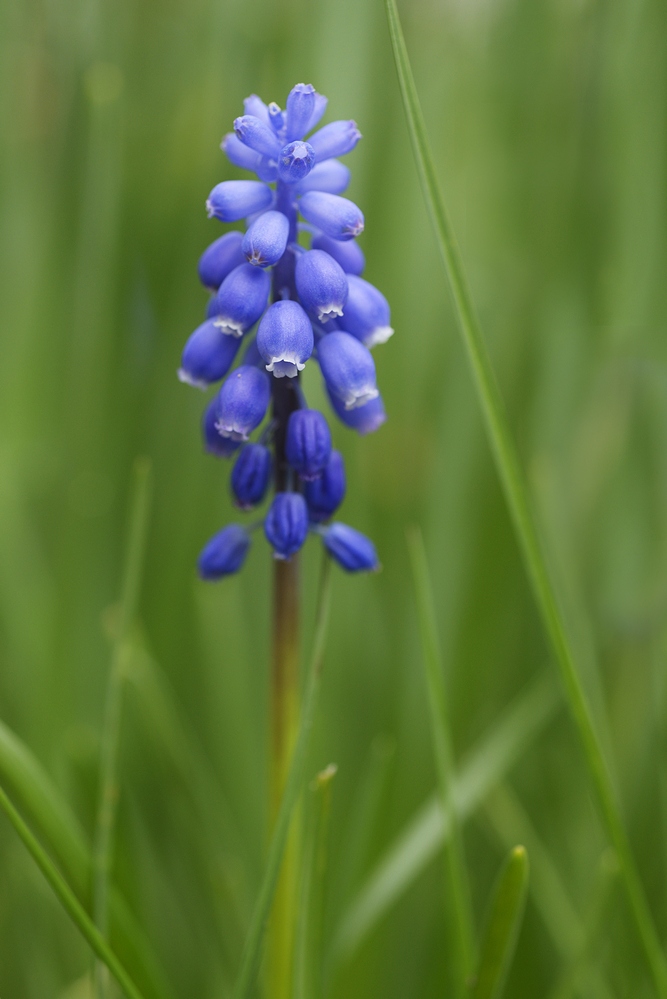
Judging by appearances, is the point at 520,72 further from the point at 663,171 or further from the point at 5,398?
the point at 5,398

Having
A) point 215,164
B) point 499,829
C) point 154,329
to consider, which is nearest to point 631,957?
point 499,829

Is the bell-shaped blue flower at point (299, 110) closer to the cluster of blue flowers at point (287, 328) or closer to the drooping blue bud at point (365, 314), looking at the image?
the cluster of blue flowers at point (287, 328)

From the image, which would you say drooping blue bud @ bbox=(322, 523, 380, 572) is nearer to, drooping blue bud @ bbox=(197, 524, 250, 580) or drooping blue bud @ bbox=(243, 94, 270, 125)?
drooping blue bud @ bbox=(197, 524, 250, 580)

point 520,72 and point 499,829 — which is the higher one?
point 520,72

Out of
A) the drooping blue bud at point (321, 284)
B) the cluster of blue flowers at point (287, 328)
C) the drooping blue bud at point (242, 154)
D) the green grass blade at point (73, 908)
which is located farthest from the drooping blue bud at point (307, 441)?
the green grass blade at point (73, 908)

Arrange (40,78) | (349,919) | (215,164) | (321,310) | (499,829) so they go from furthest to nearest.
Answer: (40,78) < (215,164) < (499,829) < (349,919) < (321,310)

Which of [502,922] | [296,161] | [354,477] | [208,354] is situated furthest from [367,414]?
[354,477]

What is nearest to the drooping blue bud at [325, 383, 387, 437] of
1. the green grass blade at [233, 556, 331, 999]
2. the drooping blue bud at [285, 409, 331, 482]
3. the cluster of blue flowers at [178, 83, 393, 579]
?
the cluster of blue flowers at [178, 83, 393, 579]

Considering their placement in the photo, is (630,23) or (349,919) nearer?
(349,919)

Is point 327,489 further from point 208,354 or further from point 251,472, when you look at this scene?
point 208,354
